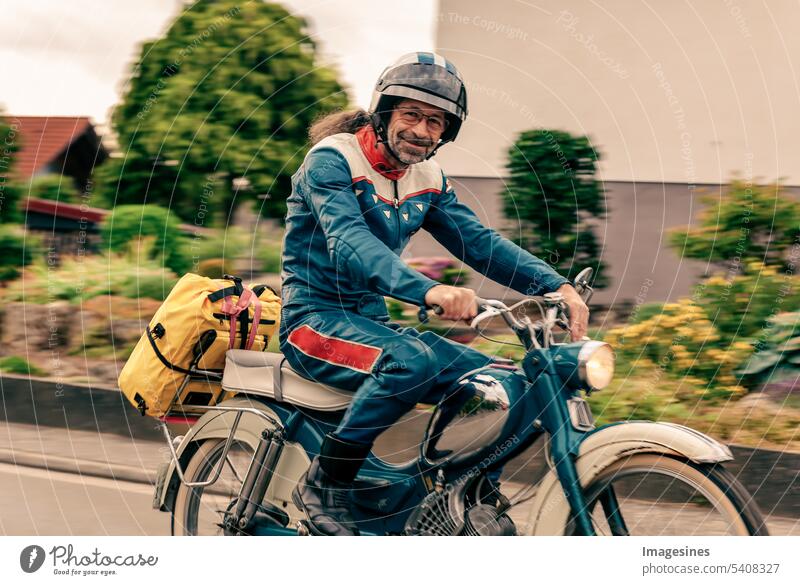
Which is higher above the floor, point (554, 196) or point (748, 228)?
point (554, 196)

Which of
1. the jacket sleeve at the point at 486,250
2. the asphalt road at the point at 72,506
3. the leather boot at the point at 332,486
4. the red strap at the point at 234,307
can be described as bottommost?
the asphalt road at the point at 72,506

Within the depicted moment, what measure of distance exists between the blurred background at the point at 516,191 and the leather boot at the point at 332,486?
2155 millimetres

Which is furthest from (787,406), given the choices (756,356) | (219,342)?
(219,342)

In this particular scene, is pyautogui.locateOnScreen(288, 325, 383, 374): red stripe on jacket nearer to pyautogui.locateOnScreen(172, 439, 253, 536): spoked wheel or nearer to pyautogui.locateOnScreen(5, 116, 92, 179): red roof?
pyautogui.locateOnScreen(172, 439, 253, 536): spoked wheel

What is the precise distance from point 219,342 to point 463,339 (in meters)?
3.35

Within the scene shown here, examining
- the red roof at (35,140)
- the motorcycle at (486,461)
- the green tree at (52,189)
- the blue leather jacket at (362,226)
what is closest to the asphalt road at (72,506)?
the motorcycle at (486,461)

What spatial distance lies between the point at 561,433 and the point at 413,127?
110 centimetres

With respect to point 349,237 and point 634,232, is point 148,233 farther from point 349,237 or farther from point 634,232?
point 349,237

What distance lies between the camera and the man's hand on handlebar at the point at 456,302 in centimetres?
314

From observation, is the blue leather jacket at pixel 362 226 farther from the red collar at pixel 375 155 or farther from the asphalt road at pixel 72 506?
the asphalt road at pixel 72 506

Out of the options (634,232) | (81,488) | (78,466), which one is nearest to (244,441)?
(81,488)

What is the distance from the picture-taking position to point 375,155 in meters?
3.62

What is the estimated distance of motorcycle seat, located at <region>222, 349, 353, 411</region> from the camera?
372 cm
